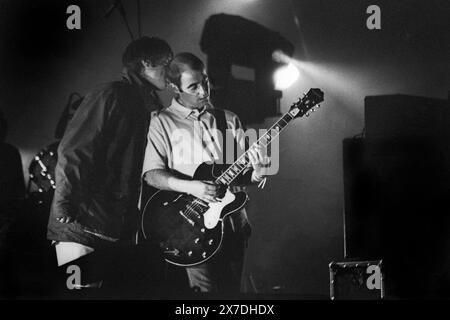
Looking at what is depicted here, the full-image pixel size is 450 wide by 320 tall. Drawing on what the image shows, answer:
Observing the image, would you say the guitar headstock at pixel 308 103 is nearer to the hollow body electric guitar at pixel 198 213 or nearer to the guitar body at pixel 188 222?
the hollow body electric guitar at pixel 198 213

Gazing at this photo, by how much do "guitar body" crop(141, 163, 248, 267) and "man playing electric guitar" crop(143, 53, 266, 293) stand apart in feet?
0.09

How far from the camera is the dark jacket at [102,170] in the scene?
329cm

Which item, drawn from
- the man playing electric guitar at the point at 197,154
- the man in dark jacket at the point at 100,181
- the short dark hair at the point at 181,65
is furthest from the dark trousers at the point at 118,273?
the short dark hair at the point at 181,65

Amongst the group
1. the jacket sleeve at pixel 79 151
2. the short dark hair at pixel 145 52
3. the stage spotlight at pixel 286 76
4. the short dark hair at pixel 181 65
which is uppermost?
the short dark hair at pixel 145 52

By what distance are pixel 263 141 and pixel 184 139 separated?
0.40 metres

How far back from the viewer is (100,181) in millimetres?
3291

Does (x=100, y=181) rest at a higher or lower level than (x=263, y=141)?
lower

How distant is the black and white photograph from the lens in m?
3.18

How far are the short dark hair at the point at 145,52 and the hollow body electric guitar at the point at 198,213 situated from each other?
61 centimetres

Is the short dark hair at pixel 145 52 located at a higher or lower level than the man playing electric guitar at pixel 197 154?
higher

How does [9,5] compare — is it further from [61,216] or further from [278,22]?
[278,22]

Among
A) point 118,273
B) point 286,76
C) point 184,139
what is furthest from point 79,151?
point 286,76

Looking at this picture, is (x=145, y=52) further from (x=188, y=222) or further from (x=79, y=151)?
(x=188, y=222)

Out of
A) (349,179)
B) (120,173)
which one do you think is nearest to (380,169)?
(349,179)
